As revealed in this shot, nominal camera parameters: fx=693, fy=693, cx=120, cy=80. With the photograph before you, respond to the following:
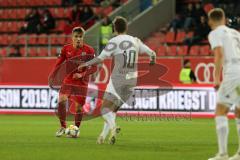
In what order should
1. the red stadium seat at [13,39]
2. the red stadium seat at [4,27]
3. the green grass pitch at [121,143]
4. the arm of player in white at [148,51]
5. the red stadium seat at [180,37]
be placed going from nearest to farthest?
1. the green grass pitch at [121,143]
2. the arm of player in white at [148,51]
3. the red stadium seat at [180,37]
4. the red stadium seat at [13,39]
5. the red stadium seat at [4,27]

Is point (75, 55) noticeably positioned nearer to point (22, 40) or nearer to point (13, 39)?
point (22, 40)

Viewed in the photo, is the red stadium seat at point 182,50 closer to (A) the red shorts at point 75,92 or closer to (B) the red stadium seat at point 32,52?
(B) the red stadium seat at point 32,52

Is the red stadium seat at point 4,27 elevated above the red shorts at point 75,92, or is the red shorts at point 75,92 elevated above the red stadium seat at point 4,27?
the red stadium seat at point 4,27

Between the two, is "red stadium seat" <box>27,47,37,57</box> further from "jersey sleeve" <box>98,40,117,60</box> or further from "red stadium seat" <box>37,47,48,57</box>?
"jersey sleeve" <box>98,40,117,60</box>

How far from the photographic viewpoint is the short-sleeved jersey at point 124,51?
42.5 feet

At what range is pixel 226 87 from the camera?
10070 millimetres

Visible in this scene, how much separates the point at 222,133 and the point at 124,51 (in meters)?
3.61

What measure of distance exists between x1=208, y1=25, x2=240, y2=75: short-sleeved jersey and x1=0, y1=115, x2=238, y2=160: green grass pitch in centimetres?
156

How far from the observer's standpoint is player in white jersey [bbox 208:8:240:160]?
391 inches

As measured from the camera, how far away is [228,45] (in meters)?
10.1

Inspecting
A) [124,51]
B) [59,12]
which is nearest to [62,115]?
[124,51]

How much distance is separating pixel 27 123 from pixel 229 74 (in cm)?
1092

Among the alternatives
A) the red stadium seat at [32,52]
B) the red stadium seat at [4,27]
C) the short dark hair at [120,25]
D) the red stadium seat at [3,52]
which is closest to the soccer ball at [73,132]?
the short dark hair at [120,25]

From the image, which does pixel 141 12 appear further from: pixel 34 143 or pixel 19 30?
pixel 34 143
